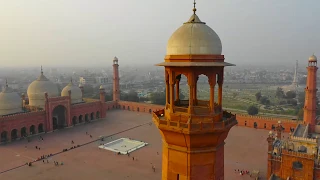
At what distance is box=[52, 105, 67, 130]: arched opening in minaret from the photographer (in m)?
33.5

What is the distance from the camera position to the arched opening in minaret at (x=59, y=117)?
33500mm

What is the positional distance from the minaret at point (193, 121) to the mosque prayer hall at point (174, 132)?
0.02 meters

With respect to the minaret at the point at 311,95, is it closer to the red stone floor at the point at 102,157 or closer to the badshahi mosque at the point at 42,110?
the red stone floor at the point at 102,157

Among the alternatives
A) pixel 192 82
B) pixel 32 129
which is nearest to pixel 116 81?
pixel 32 129

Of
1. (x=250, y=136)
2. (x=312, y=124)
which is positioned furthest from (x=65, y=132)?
(x=312, y=124)

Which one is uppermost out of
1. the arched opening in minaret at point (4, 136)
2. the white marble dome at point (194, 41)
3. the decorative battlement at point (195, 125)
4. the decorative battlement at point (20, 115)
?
the white marble dome at point (194, 41)

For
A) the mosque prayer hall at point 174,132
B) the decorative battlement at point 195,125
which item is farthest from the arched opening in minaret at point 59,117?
the decorative battlement at point 195,125

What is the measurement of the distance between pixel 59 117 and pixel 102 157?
13.6m

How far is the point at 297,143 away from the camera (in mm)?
18734

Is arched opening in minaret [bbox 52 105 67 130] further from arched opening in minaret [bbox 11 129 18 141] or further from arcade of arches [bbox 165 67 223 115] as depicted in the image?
arcade of arches [bbox 165 67 223 115]

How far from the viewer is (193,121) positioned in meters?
4.64

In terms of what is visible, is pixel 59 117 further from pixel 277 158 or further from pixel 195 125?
pixel 195 125

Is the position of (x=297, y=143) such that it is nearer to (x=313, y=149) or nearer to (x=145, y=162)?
(x=313, y=149)

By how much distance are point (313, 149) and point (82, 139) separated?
2078 cm
